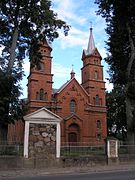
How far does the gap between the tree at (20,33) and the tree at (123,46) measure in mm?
4556

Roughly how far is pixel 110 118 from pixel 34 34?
4313 cm

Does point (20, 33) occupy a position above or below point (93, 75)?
below

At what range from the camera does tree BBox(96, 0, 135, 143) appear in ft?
76.0

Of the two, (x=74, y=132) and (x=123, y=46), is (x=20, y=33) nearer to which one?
(x=123, y=46)

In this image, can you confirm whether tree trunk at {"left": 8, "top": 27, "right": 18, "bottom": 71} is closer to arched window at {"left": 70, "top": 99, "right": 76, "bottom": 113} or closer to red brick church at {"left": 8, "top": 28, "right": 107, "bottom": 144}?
red brick church at {"left": 8, "top": 28, "right": 107, "bottom": 144}

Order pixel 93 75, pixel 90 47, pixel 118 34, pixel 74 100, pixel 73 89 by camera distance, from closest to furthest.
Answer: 1. pixel 118 34
2. pixel 74 100
3. pixel 73 89
4. pixel 93 75
5. pixel 90 47

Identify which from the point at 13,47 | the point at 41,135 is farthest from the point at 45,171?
the point at 13,47

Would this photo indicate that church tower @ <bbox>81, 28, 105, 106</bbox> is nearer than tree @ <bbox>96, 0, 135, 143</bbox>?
No

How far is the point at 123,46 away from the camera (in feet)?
83.1

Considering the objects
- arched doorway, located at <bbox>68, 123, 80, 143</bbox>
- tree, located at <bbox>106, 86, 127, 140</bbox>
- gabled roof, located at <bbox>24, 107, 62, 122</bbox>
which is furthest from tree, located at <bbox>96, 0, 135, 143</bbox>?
tree, located at <bbox>106, 86, 127, 140</bbox>

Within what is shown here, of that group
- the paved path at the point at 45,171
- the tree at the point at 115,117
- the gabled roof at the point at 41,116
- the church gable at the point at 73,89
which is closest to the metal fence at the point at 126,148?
the paved path at the point at 45,171

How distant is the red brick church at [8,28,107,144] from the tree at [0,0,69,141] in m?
20.1

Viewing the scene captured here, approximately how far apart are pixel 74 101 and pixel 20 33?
26389 millimetres

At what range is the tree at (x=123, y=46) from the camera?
2317 cm
